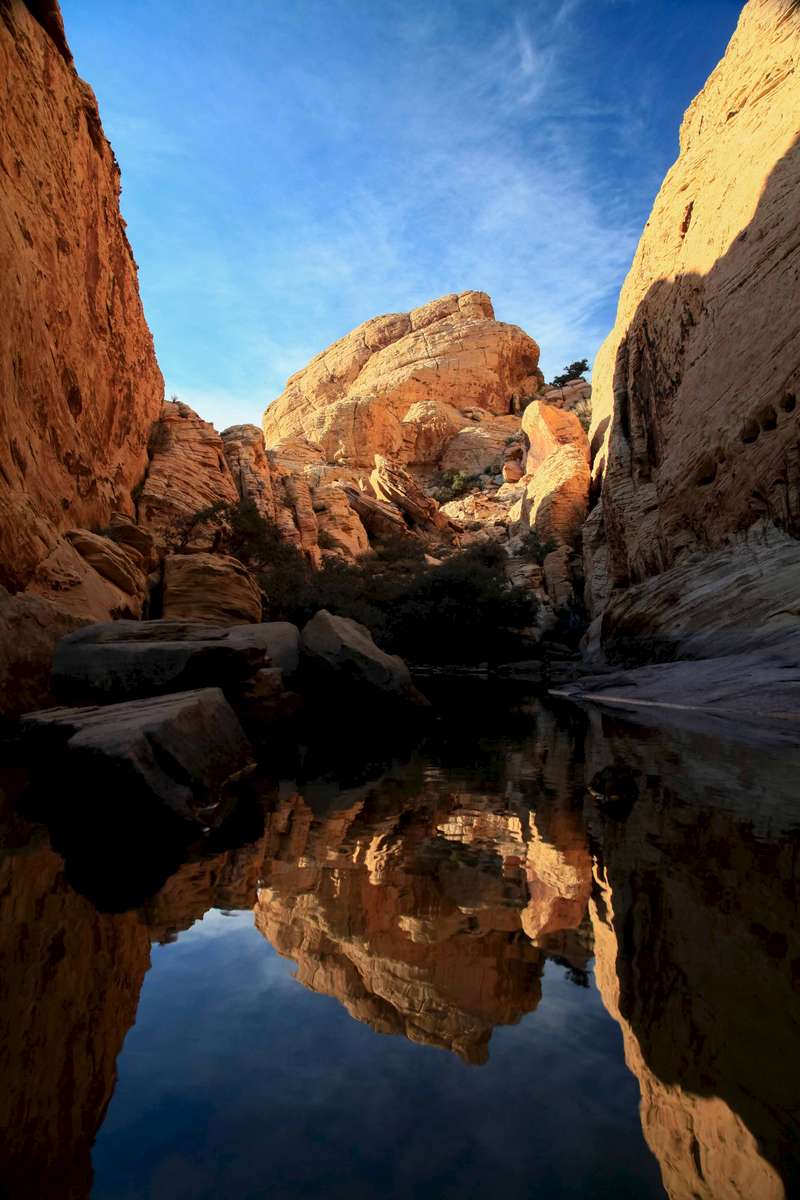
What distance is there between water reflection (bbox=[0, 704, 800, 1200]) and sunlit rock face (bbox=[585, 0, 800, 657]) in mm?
11512

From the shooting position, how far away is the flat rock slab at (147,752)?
448 centimetres

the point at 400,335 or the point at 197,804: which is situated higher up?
the point at 400,335

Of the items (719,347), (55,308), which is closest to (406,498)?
(719,347)

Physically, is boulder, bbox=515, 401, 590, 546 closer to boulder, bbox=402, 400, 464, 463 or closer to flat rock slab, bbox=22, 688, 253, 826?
boulder, bbox=402, 400, 464, 463

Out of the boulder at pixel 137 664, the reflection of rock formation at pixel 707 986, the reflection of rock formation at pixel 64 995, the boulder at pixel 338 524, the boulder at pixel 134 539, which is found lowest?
the reflection of rock formation at pixel 707 986

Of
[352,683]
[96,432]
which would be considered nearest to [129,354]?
[96,432]

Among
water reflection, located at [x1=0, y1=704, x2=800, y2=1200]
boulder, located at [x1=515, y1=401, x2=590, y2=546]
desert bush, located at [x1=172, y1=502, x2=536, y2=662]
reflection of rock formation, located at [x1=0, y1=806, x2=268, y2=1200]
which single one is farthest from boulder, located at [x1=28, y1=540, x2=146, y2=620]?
boulder, located at [x1=515, y1=401, x2=590, y2=546]

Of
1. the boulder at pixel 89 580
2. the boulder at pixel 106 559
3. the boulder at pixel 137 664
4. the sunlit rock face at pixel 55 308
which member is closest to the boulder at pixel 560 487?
the sunlit rock face at pixel 55 308

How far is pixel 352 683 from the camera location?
1084 centimetres

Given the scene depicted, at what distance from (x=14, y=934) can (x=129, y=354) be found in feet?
76.5

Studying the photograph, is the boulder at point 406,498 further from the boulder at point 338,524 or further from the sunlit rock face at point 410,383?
the sunlit rock face at point 410,383

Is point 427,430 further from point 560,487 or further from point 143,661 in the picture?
point 143,661

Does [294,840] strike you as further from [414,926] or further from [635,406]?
[635,406]

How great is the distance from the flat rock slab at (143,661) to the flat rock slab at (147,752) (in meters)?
1.37
